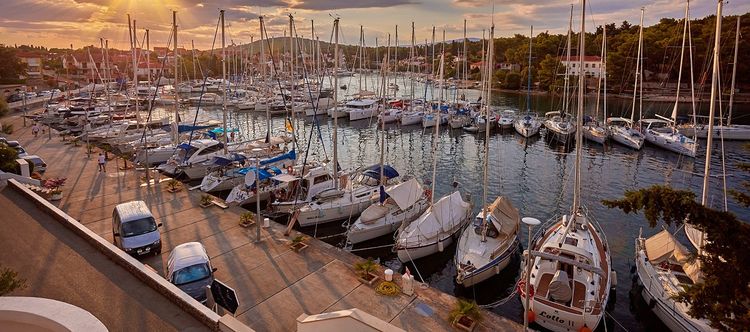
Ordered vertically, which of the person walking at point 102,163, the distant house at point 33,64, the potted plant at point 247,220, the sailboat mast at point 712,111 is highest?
the distant house at point 33,64

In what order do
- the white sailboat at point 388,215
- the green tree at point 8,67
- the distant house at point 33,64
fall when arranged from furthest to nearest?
the distant house at point 33,64 < the green tree at point 8,67 < the white sailboat at point 388,215

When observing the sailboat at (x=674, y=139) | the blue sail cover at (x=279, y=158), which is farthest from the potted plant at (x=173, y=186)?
Result: the sailboat at (x=674, y=139)

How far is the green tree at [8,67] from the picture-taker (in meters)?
93.0

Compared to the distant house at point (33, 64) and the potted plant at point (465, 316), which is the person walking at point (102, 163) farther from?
the distant house at point (33, 64)

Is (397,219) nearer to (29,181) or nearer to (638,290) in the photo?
(638,290)

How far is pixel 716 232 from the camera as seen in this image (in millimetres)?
8305

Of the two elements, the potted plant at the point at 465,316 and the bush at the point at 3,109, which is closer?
the potted plant at the point at 465,316

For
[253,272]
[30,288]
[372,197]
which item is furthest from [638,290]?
[30,288]

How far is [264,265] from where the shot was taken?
57.5ft

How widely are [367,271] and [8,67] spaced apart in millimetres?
114324

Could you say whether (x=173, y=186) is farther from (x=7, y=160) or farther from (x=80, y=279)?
(x=80, y=279)

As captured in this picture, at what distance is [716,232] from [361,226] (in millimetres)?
16788

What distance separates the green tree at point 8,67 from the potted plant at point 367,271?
4434 inches

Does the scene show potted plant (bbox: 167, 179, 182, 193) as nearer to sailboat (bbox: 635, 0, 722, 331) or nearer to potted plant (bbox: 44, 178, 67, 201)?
potted plant (bbox: 44, 178, 67, 201)
